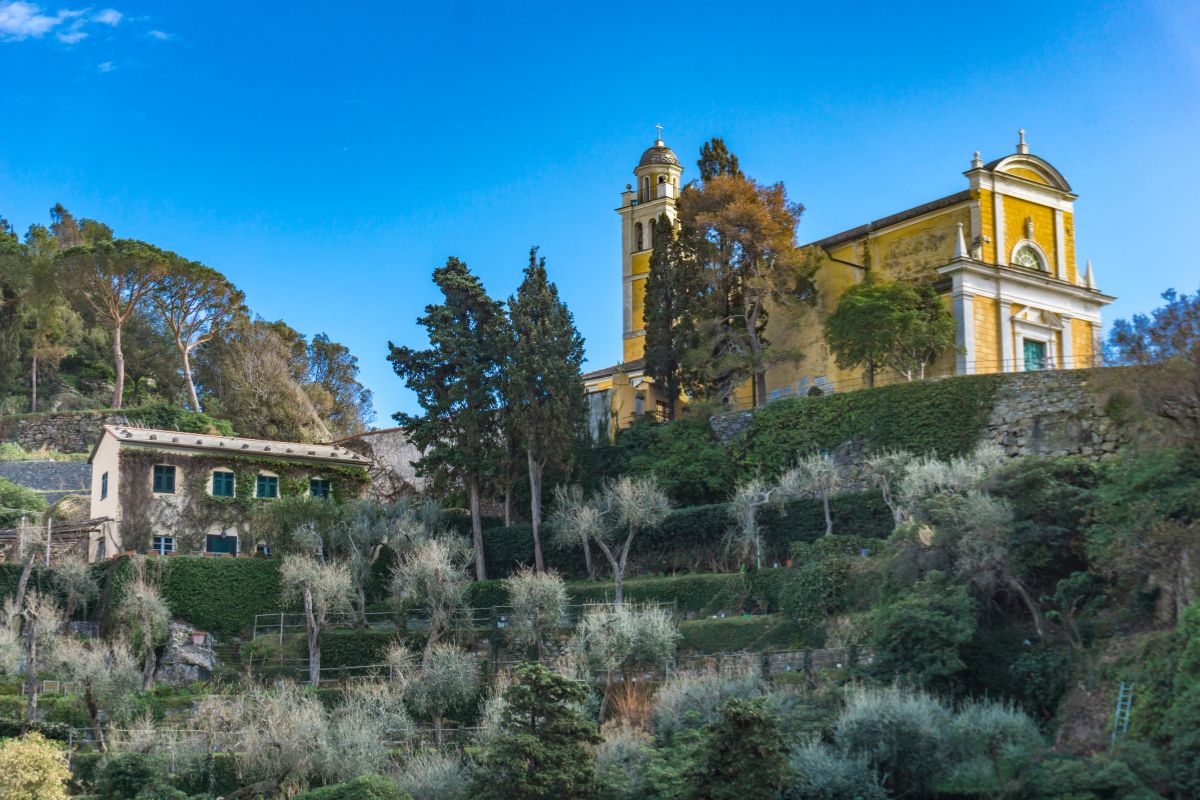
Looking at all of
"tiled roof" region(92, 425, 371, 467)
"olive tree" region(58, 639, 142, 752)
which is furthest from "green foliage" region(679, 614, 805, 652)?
"tiled roof" region(92, 425, 371, 467)

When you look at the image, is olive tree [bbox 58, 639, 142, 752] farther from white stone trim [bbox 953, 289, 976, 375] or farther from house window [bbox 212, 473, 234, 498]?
Result: white stone trim [bbox 953, 289, 976, 375]

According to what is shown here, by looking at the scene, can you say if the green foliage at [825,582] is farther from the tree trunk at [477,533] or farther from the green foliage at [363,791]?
the tree trunk at [477,533]

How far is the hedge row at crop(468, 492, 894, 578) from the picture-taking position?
38.6m

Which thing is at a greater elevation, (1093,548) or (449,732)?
(1093,548)

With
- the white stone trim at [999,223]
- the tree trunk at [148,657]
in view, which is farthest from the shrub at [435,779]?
the white stone trim at [999,223]

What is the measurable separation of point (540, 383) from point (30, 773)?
20.1 meters

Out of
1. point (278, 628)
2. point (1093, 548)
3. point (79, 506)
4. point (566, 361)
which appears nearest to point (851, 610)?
point (1093, 548)

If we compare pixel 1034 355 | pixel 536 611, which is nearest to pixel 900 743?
pixel 536 611

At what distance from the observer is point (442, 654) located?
116 feet

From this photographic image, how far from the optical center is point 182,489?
4584 centimetres

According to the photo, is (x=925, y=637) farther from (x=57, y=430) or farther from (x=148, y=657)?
(x=57, y=430)

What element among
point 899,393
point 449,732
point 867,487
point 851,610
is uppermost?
point 899,393

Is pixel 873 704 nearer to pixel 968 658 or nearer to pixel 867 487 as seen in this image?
pixel 968 658

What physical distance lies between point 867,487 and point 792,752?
15241 mm
